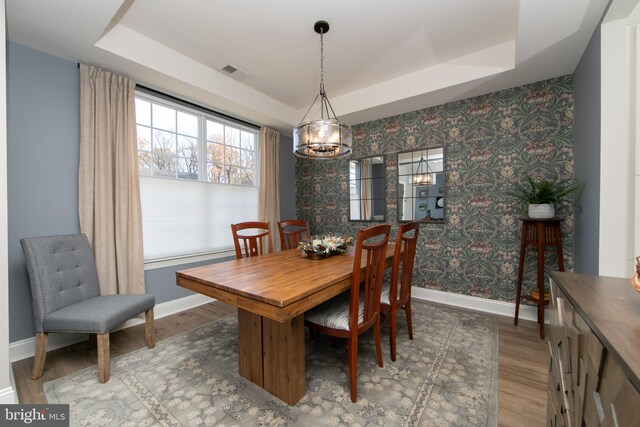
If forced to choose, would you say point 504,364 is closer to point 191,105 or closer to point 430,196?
point 430,196

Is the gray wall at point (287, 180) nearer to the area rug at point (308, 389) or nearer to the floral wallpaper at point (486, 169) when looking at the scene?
the floral wallpaper at point (486, 169)

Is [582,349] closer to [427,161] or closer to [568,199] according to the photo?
[568,199]

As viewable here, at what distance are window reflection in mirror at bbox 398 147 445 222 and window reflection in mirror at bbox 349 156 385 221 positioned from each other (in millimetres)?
275

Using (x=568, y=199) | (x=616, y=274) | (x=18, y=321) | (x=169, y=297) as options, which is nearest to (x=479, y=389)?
(x=616, y=274)

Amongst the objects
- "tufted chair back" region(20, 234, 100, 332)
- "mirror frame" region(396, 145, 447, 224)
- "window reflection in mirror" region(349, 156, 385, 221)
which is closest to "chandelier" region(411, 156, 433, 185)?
"mirror frame" region(396, 145, 447, 224)

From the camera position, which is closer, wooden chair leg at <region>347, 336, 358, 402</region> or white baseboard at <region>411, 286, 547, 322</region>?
wooden chair leg at <region>347, 336, 358, 402</region>

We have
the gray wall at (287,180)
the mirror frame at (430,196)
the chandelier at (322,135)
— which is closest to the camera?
the chandelier at (322,135)

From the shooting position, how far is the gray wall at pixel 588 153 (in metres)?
1.85

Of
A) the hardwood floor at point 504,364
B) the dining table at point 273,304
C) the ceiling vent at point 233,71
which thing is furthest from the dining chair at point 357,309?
the ceiling vent at point 233,71

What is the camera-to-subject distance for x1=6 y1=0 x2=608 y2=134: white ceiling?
6.15ft

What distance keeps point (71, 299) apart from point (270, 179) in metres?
2.56

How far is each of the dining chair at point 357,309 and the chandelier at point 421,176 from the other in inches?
72.4

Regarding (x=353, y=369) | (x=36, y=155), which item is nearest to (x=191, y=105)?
(x=36, y=155)

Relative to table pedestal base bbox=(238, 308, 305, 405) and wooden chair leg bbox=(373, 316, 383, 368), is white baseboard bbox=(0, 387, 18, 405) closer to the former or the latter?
table pedestal base bbox=(238, 308, 305, 405)
